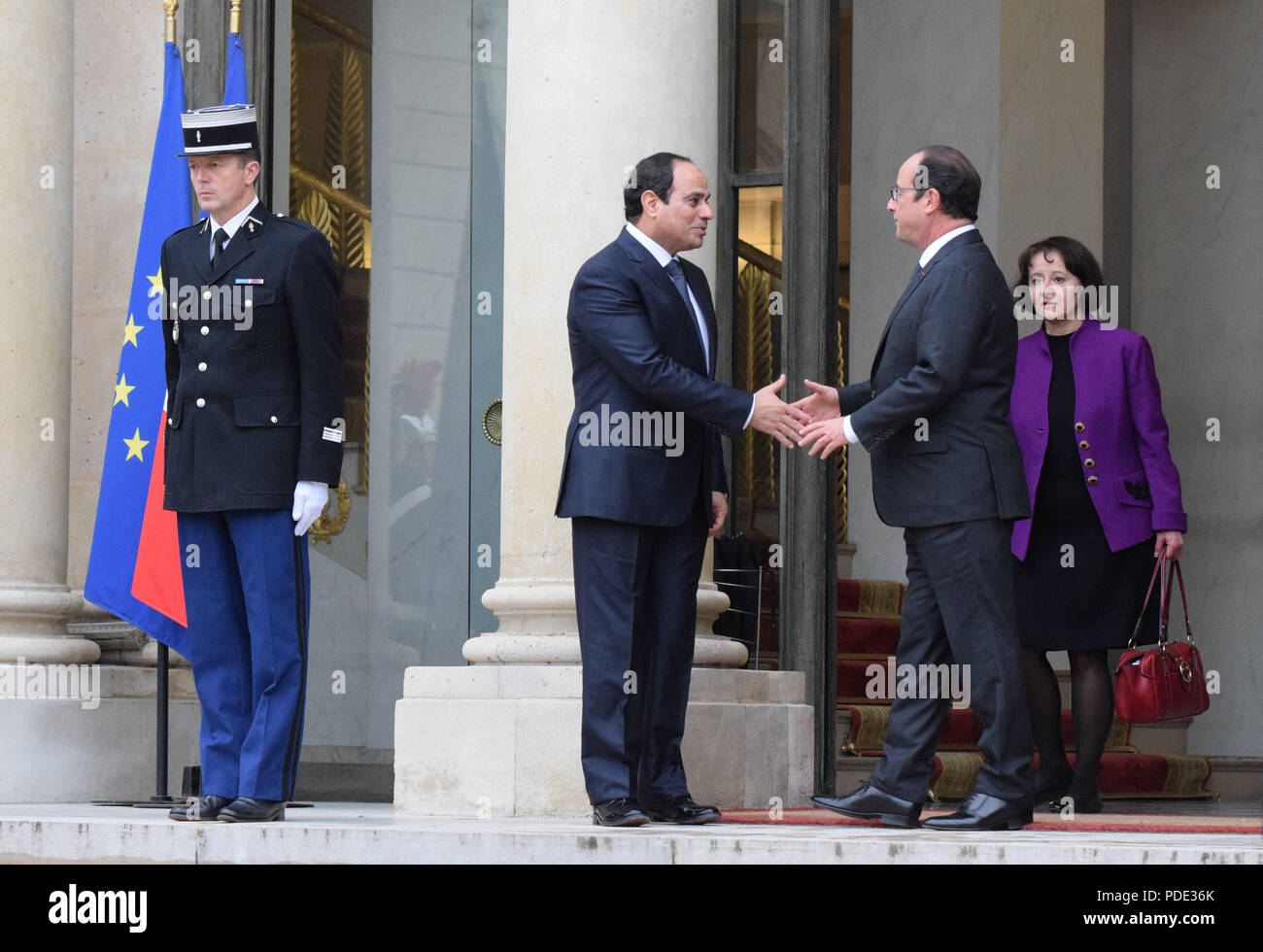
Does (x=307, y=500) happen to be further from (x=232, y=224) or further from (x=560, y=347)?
(x=560, y=347)

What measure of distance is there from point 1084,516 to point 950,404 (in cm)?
164

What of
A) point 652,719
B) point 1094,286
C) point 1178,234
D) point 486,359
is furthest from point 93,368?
point 1178,234

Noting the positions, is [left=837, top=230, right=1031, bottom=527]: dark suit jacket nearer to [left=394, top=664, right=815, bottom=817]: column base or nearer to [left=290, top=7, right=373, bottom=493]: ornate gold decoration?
[left=394, top=664, right=815, bottom=817]: column base

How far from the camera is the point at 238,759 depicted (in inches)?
253

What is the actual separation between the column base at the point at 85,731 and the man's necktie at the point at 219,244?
88.1 inches

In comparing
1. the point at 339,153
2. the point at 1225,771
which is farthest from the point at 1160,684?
the point at 1225,771

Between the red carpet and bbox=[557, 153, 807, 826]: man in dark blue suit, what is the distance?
317 mm

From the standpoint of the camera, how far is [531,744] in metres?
7.07

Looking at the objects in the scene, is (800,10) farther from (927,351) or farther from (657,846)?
(657,846)

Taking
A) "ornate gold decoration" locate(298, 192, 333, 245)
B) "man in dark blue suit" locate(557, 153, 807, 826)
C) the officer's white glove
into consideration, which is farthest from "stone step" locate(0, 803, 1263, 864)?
"ornate gold decoration" locate(298, 192, 333, 245)

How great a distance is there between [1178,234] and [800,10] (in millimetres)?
5694

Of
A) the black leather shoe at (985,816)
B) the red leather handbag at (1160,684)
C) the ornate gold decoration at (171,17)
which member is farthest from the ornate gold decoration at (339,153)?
the black leather shoe at (985,816)

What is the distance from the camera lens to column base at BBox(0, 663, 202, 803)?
7.95m
